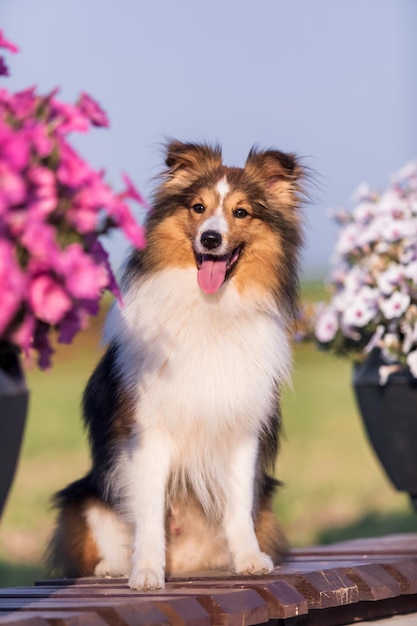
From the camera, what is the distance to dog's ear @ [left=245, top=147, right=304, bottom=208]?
179 inches

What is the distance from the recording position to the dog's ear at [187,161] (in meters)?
4.56

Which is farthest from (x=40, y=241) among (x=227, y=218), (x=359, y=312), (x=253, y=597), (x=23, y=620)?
(x=359, y=312)

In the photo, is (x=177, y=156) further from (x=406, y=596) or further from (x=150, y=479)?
(x=406, y=596)

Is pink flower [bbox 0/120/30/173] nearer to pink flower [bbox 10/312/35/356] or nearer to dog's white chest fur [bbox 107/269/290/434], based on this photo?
pink flower [bbox 10/312/35/356]

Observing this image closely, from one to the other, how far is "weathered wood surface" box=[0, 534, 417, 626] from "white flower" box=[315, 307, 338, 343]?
1.46m

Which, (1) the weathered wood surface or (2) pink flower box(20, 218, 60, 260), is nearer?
(2) pink flower box(20, 218, 60, 260)

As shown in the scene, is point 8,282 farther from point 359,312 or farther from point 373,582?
point 359,312

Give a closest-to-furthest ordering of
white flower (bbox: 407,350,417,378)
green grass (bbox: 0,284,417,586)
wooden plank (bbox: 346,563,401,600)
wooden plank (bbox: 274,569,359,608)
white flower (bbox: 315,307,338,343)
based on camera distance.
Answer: wooden plank (bbox: 274,569,359,608), wooden plank (bbox: 346,563,401,600), white flower (bbox: 407,350,417,378), white flower (bbox: 315,307,338,343), green grass (bbox: 0,284,417,586)

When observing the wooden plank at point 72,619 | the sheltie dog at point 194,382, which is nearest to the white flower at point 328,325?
the sheltie dog at point 194,382

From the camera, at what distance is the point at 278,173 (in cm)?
459

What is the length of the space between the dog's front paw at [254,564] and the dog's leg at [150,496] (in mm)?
325

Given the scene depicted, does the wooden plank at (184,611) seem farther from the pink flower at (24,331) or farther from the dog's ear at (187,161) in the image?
the dog's ear at (187,161)

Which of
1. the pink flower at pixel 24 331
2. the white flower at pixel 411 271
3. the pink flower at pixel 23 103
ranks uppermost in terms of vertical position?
the pink flower at pixel 23 103

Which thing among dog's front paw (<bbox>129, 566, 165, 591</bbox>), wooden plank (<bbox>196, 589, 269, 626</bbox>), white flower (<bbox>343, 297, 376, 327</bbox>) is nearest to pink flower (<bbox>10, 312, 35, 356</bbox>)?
wooden plank (<bbox>196, 589, 269, 626</bbox>)
